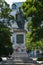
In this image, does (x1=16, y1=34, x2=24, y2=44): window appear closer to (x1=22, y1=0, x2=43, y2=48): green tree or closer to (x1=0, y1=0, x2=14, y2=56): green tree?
(x1=0, y1=0, x2=14, y2=56): green tree

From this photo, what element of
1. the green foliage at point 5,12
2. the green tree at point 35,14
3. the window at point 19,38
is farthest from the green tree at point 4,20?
the window at point 19,38

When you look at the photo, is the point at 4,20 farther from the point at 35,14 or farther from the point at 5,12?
the point at 35,14

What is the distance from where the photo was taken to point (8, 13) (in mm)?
26547

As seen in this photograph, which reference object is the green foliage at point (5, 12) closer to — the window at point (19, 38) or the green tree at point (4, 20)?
the green tree at point (4, 20)

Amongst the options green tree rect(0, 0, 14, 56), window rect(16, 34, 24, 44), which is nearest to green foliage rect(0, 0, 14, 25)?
green tree rect(0, 0, 14, 56)

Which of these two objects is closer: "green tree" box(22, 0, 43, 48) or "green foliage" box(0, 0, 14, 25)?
"green tree" box(22, 0, 43, 48)

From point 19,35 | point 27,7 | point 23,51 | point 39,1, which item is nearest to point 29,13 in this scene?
point 27,7

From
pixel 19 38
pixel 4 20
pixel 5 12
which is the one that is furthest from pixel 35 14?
pixel 19 38

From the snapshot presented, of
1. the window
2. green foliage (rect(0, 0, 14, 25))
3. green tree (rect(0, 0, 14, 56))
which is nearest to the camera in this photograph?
green tree (rect(0, 0, 14, 56))

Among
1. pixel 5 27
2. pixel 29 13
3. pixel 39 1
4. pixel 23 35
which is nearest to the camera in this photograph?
pixel 39 1

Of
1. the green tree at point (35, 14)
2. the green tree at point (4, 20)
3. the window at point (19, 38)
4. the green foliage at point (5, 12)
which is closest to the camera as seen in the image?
the green tree at point (35, 14)

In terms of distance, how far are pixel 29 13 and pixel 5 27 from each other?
116 inches

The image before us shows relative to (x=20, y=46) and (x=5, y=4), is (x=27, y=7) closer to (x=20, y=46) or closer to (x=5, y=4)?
(x=5, y=4)

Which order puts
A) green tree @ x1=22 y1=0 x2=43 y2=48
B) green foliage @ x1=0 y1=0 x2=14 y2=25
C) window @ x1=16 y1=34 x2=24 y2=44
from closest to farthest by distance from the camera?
1. green tree @ x1=22 y1=0 x2=43 y2=48
2. green foliage @ x1=0 y1=0 x2=14 y2=25
3. window @ x1=16 y1=34 x2=24 y2=44
